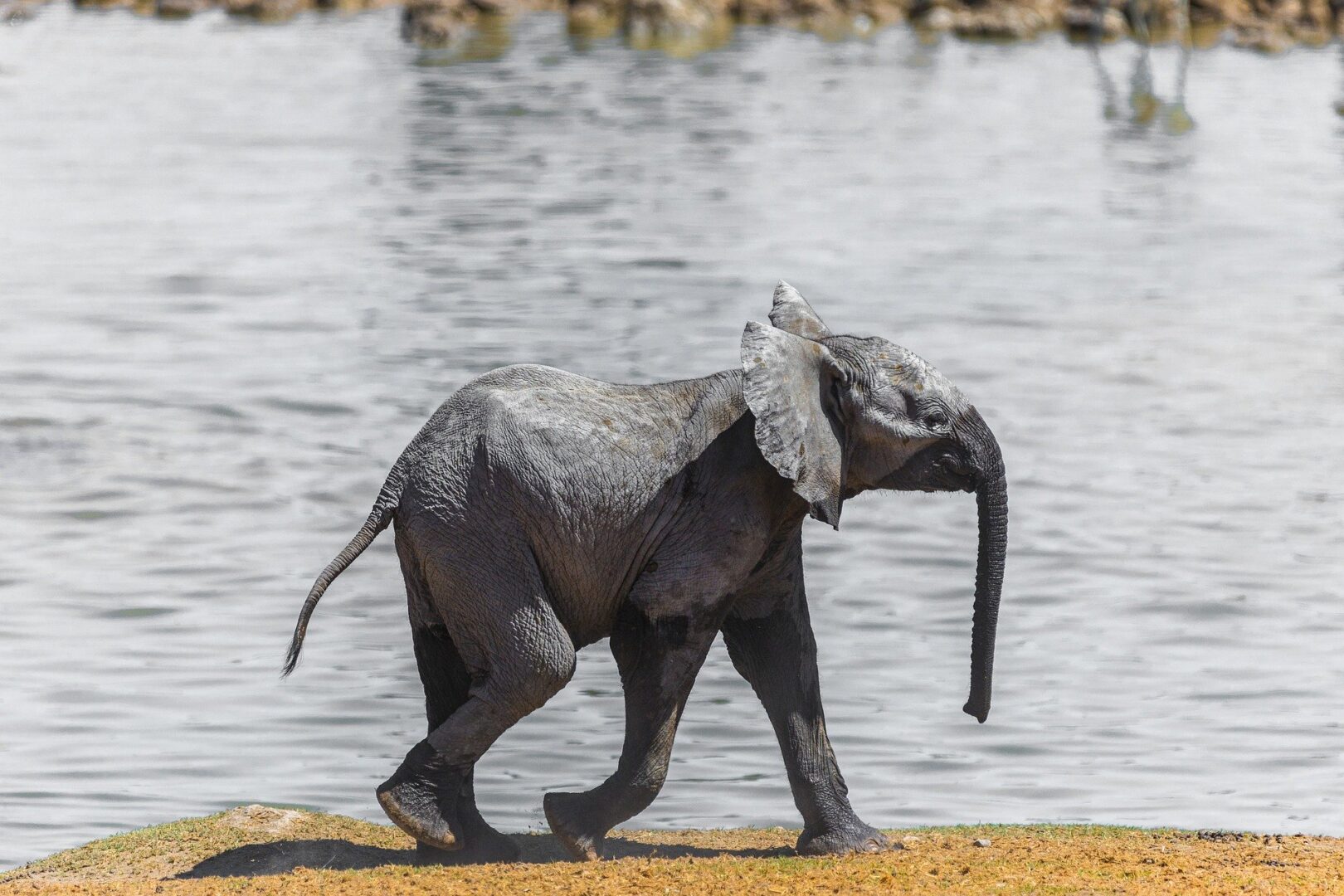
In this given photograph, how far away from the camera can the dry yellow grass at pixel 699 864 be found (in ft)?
21.7

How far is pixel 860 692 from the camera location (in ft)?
35.7

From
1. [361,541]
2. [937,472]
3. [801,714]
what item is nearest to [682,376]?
[801,714]

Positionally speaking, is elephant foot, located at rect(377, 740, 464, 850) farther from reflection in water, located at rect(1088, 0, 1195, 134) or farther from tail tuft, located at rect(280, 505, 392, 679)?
reflection in water, located at rect(1088, 0, 1195, 134)

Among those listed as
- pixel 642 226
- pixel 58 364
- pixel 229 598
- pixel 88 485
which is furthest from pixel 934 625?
pixel 642 226

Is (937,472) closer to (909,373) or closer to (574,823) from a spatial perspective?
(909,373)

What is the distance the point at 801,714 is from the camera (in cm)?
758

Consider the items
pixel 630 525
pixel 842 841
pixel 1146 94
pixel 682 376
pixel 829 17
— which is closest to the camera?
pixel 630 525

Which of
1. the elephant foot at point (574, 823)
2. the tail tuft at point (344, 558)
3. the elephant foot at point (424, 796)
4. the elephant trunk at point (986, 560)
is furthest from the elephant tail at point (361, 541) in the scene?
the elephant trunk at point (986, 560)

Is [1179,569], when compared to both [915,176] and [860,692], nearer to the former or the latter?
[860,692]

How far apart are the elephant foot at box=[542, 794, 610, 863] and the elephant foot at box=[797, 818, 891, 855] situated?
0.77 metres

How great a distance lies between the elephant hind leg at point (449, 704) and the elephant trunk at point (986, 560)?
184cm

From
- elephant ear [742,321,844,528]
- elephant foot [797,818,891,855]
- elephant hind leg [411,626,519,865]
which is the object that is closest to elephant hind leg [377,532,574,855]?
elephant hind leg [411,626,519,865]

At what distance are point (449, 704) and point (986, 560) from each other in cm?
205

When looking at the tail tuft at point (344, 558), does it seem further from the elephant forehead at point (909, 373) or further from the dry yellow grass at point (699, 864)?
the elephant forehead at point (909, 373)
